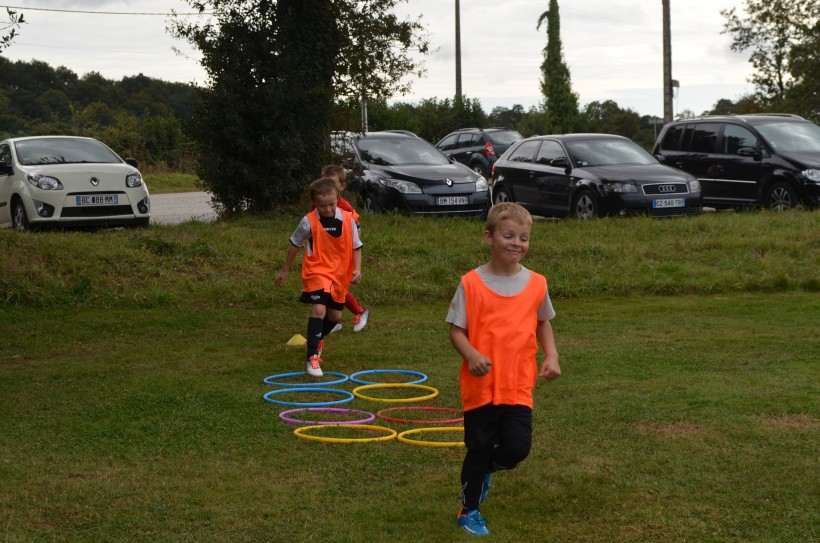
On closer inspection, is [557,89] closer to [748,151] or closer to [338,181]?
[748,151]

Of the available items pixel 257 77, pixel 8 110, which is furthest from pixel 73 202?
pixel 8 110

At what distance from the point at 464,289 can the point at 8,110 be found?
166 ft

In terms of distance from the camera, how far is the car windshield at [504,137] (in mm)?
Answer: 32062

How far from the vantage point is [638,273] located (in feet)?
45.7

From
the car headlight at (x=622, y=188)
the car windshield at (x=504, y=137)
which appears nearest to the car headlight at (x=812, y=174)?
the car headlight at (x=622, y=188)

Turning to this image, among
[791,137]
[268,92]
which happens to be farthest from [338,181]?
[791,137]

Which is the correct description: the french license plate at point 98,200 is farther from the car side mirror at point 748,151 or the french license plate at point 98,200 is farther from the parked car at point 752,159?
the car side mirror at point 748,151

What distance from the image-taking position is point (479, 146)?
3216 cm

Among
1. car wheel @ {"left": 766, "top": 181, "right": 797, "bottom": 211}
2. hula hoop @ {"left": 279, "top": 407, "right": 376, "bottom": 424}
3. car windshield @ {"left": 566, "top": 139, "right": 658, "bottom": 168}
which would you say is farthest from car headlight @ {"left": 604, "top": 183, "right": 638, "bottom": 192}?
hula hoop @ {"left": 279, "top": 407, "right": 376, "bottom": 424}

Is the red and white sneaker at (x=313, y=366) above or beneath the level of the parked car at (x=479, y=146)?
beneath

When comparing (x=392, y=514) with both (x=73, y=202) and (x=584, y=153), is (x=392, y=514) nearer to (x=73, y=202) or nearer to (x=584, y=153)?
(x=73, y=202)

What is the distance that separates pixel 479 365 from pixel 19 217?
13428 millimetres

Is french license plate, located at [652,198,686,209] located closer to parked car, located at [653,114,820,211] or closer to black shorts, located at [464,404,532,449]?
parked car, located at [653,114,820,211]

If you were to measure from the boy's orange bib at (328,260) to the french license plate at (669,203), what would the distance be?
32.2 feet
